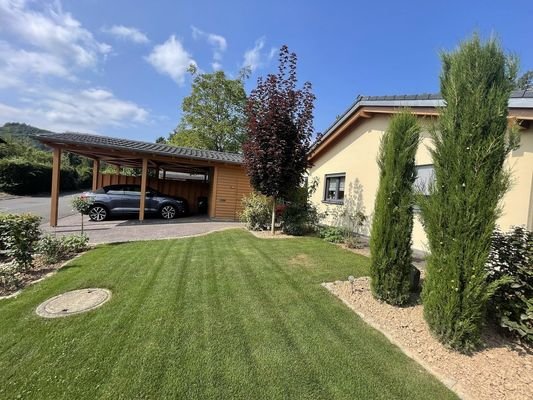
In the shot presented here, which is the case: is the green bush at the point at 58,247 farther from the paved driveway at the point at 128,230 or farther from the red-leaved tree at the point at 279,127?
the red-leaved tree at the point at 279,127

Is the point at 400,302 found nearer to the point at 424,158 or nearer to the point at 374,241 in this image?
the point at 374,241

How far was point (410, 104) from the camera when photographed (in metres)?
7.04

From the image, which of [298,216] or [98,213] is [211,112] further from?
[298,216]

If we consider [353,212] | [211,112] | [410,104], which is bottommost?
[353,212]

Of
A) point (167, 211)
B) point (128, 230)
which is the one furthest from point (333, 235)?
point (167, 211)

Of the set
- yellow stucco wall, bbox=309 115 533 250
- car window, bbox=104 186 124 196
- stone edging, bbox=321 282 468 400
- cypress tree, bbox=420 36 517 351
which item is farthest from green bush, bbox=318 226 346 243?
car window, bbox=104 186 124 196

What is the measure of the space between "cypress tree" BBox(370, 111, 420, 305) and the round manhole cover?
162 inches

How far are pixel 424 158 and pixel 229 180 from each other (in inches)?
364

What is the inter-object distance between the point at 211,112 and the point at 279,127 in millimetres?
24215

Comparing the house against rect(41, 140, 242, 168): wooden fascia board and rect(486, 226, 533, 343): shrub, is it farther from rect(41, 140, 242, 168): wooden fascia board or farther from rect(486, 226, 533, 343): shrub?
rect(41, 140, 242, 168): wooden fascia board

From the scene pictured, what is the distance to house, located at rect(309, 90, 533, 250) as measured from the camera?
512cm

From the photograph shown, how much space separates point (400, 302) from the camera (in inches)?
163

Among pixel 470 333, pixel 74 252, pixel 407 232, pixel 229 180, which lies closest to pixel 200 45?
pixel 229 180

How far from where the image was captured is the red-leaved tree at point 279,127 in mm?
8562
